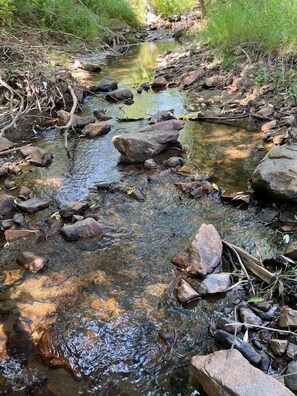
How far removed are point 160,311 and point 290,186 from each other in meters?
1.65

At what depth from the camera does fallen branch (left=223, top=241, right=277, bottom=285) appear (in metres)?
2.62

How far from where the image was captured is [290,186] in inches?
133

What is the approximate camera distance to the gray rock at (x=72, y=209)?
359 cm

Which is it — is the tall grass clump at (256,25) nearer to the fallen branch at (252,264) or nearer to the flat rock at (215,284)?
the fallen branch at (252,264)

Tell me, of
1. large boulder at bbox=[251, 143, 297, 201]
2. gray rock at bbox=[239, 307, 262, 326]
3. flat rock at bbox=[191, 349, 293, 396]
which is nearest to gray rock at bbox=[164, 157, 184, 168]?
large boulder at bbox=[251, 143, 297, 201]

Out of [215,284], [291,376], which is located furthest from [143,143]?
[291,376]

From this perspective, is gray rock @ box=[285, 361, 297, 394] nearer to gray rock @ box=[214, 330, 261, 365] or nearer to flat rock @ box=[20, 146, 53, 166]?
gray rock @ box=[214, 330, 261, 365]

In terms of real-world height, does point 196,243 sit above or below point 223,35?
below

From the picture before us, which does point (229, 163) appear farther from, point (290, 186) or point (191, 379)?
point (191, 379)

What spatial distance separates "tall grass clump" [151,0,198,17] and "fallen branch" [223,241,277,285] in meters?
15.9

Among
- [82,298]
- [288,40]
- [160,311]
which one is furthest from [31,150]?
[288,40]

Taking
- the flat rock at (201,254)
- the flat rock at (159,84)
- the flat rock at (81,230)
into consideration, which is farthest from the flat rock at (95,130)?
the flat rock at (201,254)

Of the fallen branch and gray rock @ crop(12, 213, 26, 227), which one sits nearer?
the fallen branch

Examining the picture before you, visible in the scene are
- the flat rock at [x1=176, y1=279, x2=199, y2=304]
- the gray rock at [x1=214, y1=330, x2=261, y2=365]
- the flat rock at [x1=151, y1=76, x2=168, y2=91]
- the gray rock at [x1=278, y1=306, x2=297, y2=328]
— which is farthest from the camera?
the flat rock at [x1=151, y1=76, x2=168, y2=91]
